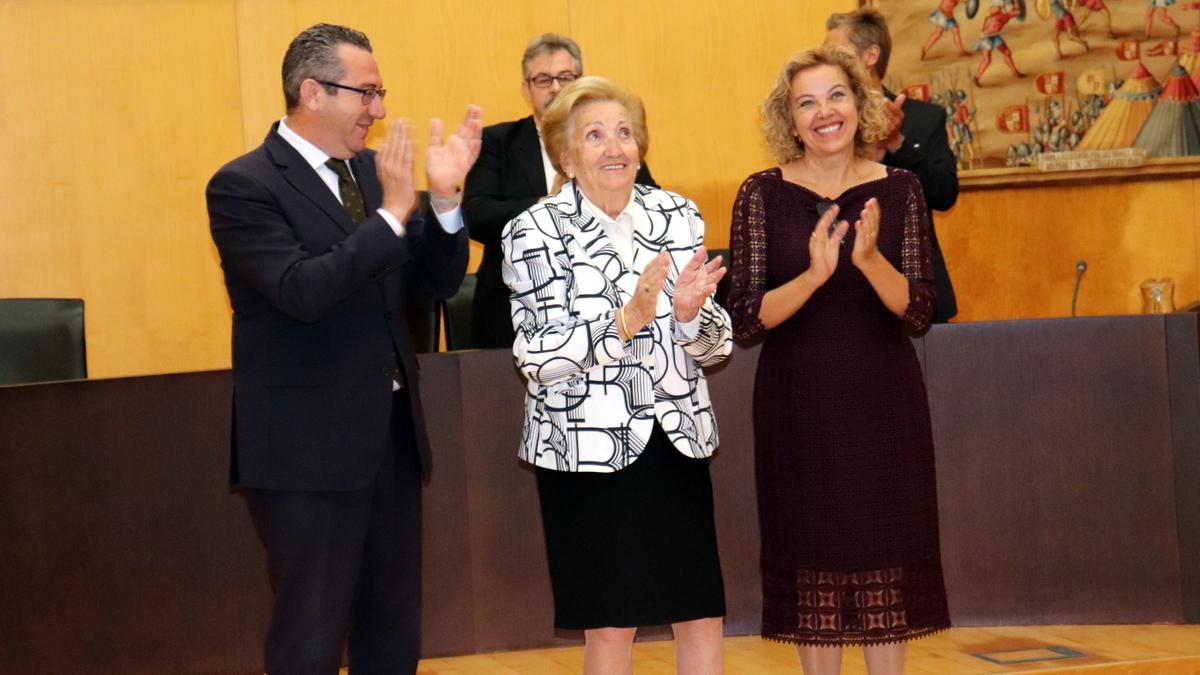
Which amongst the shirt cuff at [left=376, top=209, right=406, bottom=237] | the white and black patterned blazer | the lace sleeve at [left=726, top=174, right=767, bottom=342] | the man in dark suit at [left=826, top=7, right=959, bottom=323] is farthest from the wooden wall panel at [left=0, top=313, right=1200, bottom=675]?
the shirt cuff at [left=376, top=209, right=406, bottom=237]

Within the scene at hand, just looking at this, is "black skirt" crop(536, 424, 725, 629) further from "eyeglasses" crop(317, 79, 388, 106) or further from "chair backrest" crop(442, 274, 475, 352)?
"chair backrest" crop(442, 274, 475, 352)

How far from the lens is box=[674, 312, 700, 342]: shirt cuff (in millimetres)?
2719

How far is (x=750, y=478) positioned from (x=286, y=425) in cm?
199

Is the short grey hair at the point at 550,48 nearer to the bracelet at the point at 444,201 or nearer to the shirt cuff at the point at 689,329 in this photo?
the bracelet at the point at 444,201

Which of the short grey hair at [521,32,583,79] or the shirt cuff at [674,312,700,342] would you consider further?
the short grey hair at [521,32,583,79]

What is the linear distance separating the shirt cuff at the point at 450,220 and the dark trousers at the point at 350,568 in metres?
0.35

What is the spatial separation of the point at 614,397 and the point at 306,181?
2.46 ft

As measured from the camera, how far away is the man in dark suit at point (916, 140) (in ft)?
13.5

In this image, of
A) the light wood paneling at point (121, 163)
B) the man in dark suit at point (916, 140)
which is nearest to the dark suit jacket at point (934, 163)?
the man in dark suit at point (916, 140)

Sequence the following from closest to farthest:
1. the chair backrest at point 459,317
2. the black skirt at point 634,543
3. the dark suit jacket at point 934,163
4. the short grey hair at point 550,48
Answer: the black skirt at point 634,543 < the dark suit jacket at point 934,163 < the short grey hair at point 550,48 < the chair backrest at point 459,317

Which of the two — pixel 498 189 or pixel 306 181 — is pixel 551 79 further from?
pixel 306 181

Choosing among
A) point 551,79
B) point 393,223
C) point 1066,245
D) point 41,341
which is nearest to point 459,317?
point 551,79

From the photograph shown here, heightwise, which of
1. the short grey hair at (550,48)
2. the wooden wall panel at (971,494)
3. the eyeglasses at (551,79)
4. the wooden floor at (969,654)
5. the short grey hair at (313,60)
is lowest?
the wooden floor at (969,654)

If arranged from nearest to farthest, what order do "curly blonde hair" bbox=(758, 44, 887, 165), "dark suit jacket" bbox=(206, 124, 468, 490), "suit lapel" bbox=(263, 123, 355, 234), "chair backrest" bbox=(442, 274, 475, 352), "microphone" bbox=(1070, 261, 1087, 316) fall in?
"dark suit jacket" bbox=(206, 124, 468, 490) < "suit lapel" bbox=(263, 123, 355, 234) < "curly blonde hair" bbox=(758, 44, 887, 165) < "chair backrest" bbox=(442, 274, 475, 352) < "microphone" bbox=(1070, 261, 1087, 316)
